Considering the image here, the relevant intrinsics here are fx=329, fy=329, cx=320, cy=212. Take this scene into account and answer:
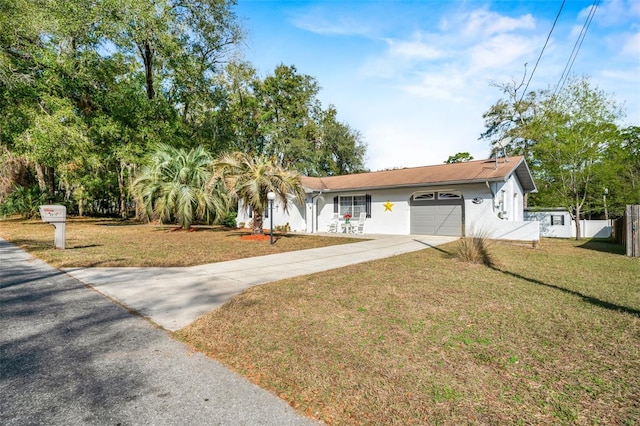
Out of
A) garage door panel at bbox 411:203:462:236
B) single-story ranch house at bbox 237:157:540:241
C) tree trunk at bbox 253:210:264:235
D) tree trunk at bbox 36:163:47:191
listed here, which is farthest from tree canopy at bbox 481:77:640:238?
tree trunk at bbox 36:163:47:191

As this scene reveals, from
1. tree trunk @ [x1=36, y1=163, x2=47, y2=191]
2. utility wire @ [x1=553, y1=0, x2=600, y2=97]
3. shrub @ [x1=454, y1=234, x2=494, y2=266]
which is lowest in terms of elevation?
shrub @ [x1=454, y1=234, x2=494, y2=266]

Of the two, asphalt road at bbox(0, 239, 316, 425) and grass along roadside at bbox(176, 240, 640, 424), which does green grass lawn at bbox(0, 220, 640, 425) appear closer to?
grass along roadside at bbox(176, 240, 640, 424)

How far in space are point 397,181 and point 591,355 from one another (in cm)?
1427

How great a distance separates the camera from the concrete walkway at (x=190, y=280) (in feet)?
14.7

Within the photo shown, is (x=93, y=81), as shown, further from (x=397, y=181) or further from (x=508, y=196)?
(x=508, y=196)

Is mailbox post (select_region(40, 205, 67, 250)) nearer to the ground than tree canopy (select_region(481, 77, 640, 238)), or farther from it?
nearer to the ground

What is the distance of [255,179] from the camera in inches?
513

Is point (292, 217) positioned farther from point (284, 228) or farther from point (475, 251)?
point (475, 251)

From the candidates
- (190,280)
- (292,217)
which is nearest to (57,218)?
(190,280)

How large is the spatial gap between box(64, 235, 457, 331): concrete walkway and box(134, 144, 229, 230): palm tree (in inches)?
328

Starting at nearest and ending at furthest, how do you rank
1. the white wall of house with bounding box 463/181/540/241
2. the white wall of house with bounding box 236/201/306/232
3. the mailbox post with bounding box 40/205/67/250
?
the mailbox post with bounding box 40/205/67/250 → the white wall of house with bounding box 463/181/540/241 → the white wall of house with bounding box 236/201/306/232

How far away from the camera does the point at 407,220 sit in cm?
1672

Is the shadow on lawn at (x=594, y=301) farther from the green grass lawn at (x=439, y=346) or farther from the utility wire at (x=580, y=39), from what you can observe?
the utility wire at (x=580, y=39)

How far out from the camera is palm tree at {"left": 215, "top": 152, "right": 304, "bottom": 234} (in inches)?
514
